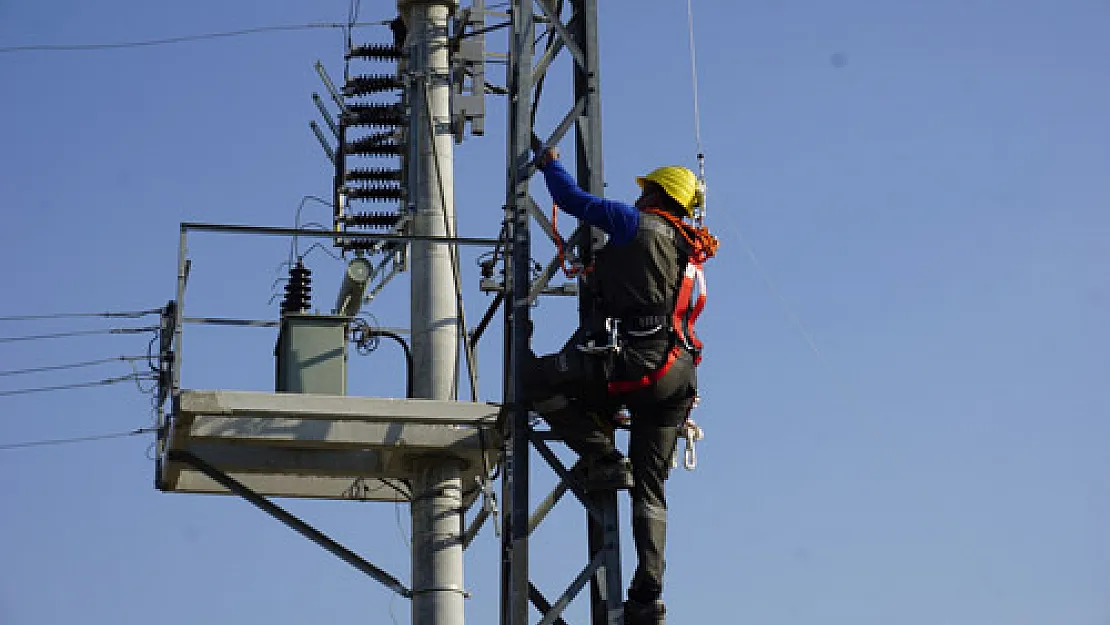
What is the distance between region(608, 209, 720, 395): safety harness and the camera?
41.1 ft

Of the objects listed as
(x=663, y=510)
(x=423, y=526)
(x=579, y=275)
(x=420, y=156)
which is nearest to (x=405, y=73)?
(x=420, y=156)

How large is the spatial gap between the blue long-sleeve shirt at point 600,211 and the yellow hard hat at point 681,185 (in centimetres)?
44

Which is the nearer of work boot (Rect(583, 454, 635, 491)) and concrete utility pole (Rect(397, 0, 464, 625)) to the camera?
work boot (Rect(583, 454, 635, 491))

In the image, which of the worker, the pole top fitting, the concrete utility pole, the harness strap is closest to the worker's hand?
the worker

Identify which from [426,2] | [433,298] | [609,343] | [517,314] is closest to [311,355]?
[433,298]

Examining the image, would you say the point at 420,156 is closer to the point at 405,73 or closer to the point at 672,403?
the point at 405,73

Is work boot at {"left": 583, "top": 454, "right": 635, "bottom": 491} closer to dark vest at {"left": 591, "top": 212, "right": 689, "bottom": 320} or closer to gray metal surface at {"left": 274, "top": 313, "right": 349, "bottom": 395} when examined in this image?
dark vest at {"left": 591, "top": 212, "right": 689, "bottom": 320}

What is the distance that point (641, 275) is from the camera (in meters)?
12.4

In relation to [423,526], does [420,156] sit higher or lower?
higher

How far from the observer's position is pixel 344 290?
1752 centimetres

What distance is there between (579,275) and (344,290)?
4.92 m

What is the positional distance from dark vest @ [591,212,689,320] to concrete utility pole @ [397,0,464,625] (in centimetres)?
430

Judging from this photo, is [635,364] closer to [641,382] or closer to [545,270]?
[641,382]

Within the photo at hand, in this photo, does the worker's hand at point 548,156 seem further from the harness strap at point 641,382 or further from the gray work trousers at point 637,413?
the harness strap at point 641,382
